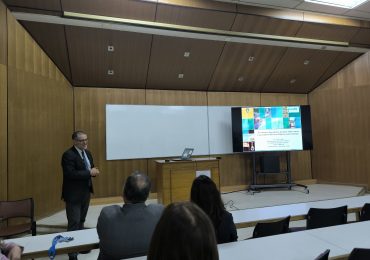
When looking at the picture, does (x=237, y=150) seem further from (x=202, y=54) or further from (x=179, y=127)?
(x=202, y=54)

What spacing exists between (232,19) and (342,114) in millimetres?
3990

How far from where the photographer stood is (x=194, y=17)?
455cm

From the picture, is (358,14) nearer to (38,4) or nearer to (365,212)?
(365,212)

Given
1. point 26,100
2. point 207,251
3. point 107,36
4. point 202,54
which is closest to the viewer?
point 207,251

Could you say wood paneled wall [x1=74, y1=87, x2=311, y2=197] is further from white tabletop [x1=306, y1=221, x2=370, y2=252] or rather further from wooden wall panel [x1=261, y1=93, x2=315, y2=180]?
white tabletop [x1=306, y1=221, x2=370, y2=252]

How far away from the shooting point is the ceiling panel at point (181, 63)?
16.7ft

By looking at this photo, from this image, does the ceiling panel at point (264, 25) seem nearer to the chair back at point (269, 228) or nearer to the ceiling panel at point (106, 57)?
the ceiling panel at point (106, 57)

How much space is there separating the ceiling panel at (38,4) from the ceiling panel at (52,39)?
28cm

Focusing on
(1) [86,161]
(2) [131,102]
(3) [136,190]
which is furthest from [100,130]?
(3) [136,190]

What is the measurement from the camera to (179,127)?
6133 mm

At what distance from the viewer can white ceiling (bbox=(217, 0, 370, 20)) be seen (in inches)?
180

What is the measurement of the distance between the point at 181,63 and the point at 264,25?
6.02ft

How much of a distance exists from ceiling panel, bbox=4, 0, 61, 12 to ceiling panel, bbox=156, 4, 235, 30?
1.59m

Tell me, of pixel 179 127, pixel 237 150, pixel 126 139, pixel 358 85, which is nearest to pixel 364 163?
pixel 358 85
